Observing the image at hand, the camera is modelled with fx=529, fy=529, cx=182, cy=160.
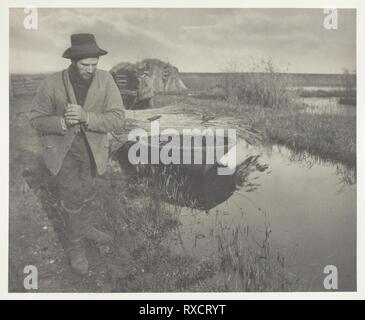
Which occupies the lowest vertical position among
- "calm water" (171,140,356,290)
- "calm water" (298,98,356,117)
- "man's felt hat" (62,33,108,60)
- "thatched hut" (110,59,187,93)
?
"calm water" (171,140,356,290)

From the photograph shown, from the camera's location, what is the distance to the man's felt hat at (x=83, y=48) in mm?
3717

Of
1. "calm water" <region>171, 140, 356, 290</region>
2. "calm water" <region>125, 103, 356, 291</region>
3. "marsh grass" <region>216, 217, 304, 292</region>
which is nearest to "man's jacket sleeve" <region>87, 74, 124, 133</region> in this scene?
"calm water" <region>125, 103, 356, 291</region>

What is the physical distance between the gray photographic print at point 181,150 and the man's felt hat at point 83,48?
0.01 metres

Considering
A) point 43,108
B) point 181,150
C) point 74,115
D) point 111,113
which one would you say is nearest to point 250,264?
point 181,150

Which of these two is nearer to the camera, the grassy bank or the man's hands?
the man's hands

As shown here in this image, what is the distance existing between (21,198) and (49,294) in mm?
700

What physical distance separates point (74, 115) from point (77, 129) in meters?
0.10

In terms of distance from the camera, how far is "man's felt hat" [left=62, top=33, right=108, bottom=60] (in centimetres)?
372

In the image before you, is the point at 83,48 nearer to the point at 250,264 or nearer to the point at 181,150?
the point at 181,150

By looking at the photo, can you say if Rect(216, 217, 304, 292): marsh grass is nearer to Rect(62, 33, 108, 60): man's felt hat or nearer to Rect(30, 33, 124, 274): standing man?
Rect(30, 33, 124, 274): standing man

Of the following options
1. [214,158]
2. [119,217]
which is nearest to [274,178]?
[214,158]

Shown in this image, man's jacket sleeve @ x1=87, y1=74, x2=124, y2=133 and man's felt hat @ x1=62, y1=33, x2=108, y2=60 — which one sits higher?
man's felt hat @ x1=62, y1=33, x2=108, y2=60

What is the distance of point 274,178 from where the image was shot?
378 centimetres
